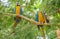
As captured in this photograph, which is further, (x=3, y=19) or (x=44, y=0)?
(x=3, y=19)

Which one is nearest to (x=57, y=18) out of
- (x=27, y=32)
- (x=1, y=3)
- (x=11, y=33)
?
(x=27, y=32)

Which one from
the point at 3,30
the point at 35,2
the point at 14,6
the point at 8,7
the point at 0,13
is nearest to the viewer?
the point at 0,13

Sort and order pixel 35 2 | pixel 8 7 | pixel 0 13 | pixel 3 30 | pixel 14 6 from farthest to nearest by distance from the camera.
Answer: pixel 35 2 → pixel 14 6 → pixel 8 7 → pixel 3 30 → pixel 0 13

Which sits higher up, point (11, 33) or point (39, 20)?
point (39, 20)

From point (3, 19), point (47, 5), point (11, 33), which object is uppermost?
point (47, 5)

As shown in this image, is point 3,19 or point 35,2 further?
point 35,2

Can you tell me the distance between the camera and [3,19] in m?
3.76

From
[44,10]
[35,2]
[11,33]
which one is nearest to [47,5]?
[44,10]

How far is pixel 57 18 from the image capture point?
143 inches

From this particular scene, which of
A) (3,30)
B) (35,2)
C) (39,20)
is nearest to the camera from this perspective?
(39,20)

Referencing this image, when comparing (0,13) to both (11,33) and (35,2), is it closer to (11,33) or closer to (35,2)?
(11,33)

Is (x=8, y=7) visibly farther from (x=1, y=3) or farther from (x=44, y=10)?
(x=44, y=10)

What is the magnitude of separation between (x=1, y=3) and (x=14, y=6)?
470mm

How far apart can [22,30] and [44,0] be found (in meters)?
0.70
